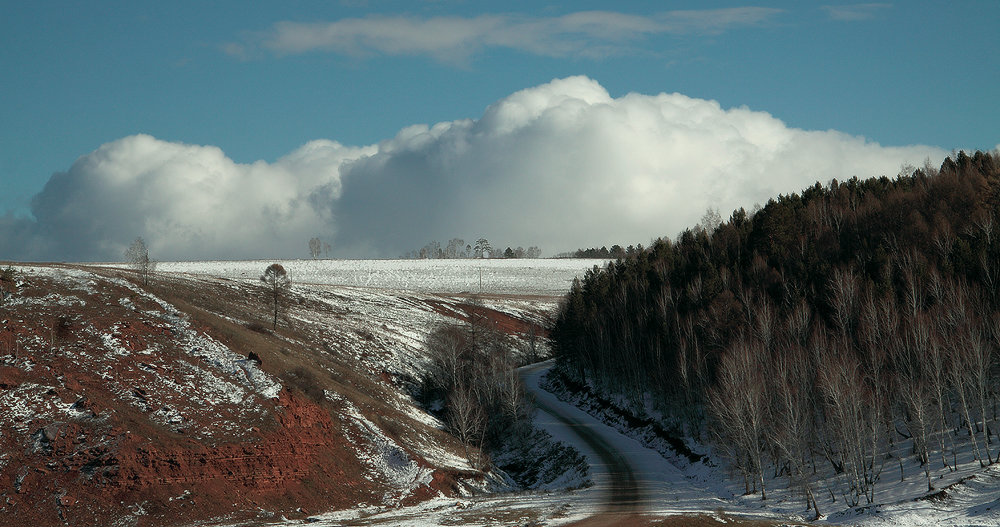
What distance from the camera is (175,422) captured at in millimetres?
47062

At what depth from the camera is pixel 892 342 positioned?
178 feet

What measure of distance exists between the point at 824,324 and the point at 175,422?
49.6m

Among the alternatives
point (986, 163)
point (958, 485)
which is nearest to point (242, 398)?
point (958, 485)

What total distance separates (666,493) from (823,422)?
41.5ft

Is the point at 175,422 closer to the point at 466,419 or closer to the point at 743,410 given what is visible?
the point at 466,419

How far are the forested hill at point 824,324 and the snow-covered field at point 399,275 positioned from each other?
76090 mm

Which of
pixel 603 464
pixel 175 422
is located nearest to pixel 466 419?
pixel 603 464

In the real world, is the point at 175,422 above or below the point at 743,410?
above

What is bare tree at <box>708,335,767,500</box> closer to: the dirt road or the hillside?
the dirt road

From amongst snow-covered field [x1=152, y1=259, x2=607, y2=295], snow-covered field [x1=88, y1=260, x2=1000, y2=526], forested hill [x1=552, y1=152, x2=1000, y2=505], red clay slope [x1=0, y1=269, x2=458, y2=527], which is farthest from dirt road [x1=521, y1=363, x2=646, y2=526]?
snow-covered field [x1=152, y1=259, x2=607, y2=295]

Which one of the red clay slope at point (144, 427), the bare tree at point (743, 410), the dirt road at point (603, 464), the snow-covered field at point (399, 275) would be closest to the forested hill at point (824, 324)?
the bare tree at point (743, 410)

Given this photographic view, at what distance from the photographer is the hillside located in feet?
135

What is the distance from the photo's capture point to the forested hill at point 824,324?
158 ft

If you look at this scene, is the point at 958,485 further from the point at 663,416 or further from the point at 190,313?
the point at 190,313
